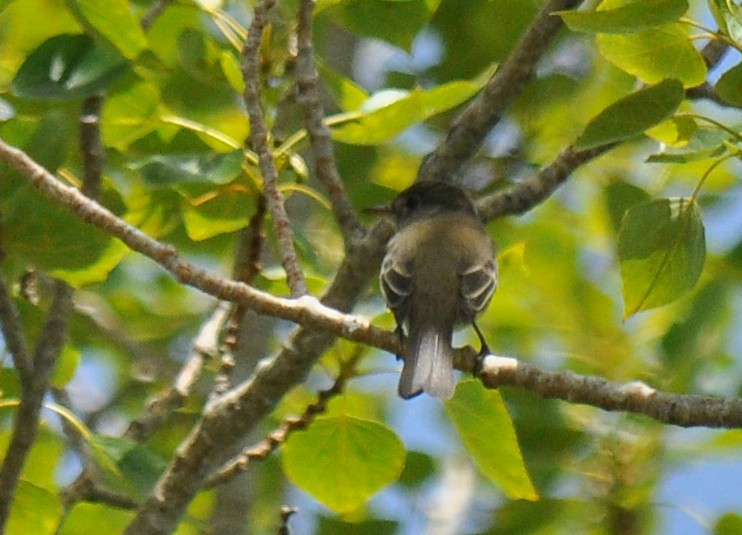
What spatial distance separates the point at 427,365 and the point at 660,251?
79 cm

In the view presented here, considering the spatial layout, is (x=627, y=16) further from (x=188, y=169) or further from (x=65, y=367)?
(x=65, y=367)

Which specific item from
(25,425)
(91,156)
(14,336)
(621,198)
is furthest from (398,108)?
(25,425)

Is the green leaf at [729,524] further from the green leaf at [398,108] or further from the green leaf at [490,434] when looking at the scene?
the green leaf at [398,108]

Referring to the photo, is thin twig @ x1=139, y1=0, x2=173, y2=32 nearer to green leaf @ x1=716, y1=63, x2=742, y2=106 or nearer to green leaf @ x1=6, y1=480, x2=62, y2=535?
green leaf @ x1=6, y1=480, x2=62, y2=535

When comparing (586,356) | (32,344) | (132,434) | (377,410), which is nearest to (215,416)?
(132,434)

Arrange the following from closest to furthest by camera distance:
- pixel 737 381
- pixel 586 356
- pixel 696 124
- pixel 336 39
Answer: pixel 696 124 → pixel 737 381 → pixel 586 356 → pixel 336 39

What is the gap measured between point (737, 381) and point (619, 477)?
515mm

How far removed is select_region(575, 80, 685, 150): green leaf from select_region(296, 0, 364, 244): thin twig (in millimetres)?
980

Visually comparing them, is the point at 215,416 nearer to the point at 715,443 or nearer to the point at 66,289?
the point at 66,289

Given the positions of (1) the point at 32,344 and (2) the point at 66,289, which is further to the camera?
(1) the point at 32,344

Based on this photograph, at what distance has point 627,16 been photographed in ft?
8.45

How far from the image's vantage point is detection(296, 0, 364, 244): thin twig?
11.5 feet

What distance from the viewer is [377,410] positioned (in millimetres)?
5746

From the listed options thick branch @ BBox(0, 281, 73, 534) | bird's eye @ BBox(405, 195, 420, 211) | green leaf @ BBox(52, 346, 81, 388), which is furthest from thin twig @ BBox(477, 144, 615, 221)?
green leaf @ BBox(52, 346, 81, 388)
